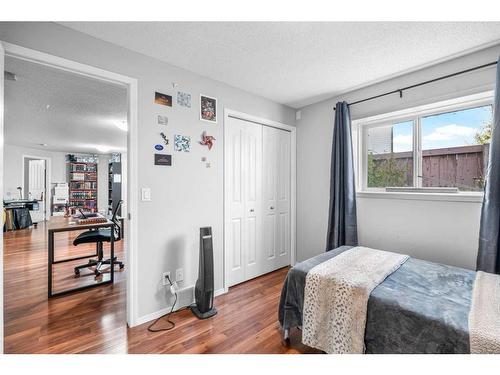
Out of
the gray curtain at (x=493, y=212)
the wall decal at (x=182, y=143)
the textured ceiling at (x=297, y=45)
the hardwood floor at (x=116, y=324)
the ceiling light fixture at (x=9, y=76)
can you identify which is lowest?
the hardwood floor at (x=116, y=324)

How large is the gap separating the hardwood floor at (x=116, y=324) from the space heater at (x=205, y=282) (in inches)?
3.4

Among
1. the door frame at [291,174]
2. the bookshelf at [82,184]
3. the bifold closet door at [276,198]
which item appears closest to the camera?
the door frame at [291,174]

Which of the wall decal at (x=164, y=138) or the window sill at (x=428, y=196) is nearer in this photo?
the window sill at (x=428, y=196)

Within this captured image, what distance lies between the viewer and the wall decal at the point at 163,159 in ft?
7.09

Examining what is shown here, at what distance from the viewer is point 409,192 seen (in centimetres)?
245

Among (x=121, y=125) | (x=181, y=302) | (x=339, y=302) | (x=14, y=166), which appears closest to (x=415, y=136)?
(x=339, y=302)

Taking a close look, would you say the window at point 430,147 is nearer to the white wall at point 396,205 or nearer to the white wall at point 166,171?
the white wall at point 396,205

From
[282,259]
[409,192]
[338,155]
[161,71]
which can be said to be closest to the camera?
[161,71]

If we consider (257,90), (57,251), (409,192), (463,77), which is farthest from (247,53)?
(57,251)

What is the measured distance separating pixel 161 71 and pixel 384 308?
253cm

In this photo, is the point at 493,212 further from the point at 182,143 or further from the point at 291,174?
the point at 182,143

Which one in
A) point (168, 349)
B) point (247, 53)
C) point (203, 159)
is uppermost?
point (247, 53)

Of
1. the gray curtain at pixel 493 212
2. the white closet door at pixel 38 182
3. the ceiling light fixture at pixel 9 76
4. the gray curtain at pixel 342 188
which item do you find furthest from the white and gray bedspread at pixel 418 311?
the white closet door at pixel 38 182
